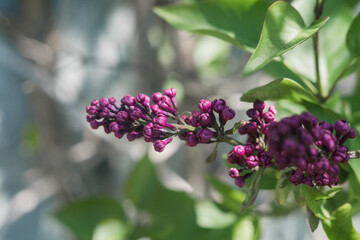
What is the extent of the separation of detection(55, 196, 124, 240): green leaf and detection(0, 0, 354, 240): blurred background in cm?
25

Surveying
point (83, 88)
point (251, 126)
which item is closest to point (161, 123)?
point (251, 126)

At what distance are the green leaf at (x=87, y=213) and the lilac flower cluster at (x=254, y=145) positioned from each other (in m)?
0.57

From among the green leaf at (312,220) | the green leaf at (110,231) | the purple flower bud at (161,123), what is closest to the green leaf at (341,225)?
the green leaf at (312,220)

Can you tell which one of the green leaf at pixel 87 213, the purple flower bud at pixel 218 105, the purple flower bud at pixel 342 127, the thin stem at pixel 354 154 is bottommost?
the thin stem at pixel 354 154

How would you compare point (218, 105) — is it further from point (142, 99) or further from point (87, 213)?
point (87, 213)

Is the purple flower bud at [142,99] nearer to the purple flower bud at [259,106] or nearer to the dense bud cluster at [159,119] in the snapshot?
the dense bud cluster at [159,119]

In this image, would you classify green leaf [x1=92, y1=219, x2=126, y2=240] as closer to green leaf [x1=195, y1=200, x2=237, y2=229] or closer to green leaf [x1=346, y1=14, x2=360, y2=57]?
green leaf [x1=195, y1=200, x2=237, y2=229]

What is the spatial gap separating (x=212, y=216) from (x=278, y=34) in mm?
435

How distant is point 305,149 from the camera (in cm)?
39

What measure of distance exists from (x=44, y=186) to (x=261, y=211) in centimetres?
106

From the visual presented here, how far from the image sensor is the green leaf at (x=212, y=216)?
0.77 metres

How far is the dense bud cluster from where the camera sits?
19.3 inches

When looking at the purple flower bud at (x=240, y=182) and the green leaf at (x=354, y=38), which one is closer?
the purple flower bud at (x=240, y=182)

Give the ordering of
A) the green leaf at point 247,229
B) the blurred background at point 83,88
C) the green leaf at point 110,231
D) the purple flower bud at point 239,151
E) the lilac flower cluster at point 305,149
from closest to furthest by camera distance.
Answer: the lilac flower cluster at point 305,149 < the purple flower bud at point 239,151 < the green leaf at point 247,229 < the green leaf at point 110,231 < the blurred background at point 83,88
